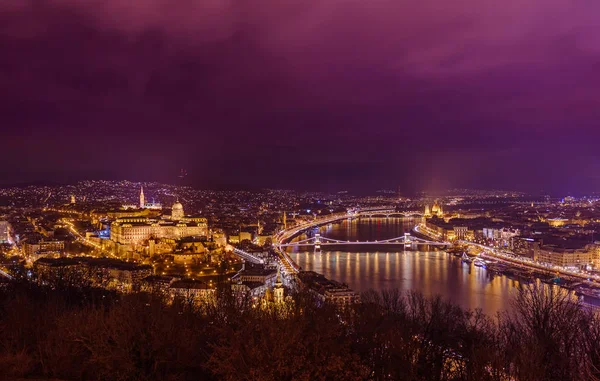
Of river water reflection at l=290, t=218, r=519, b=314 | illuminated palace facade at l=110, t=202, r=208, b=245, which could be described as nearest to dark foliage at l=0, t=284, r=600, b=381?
river water reflection at l=290, t=218, r=519, b=314

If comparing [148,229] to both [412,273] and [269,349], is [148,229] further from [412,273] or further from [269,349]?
[269,349]

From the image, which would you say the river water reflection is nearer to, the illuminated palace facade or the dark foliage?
the illuminated palace facade

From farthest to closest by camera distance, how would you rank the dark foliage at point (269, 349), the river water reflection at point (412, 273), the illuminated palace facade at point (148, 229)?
the illuminated palace facade at point (148, 229) → the river water reflection at point (412, 273) → the dark foliage at point (269, 349)

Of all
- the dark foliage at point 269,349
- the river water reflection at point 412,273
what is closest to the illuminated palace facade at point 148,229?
the river water reflection at point 412,273

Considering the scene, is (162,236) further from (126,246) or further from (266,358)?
(266,358)

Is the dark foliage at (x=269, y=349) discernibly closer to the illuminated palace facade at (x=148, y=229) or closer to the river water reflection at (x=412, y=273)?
the river water reflection at (x=412, y=273)

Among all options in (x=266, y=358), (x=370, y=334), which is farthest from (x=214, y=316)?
(x=266, y=358)
